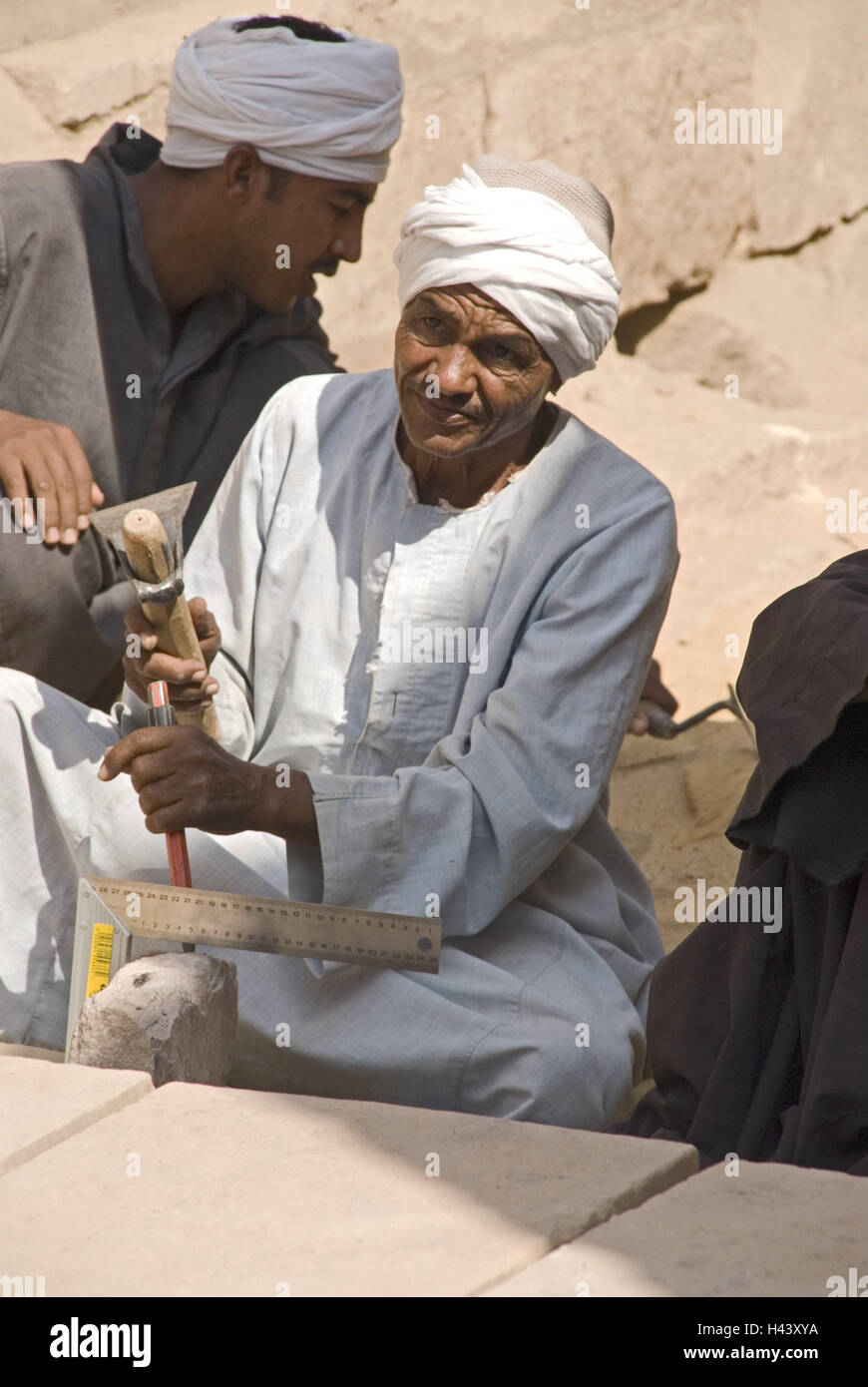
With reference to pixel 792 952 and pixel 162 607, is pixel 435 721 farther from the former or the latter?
pixel 792 952

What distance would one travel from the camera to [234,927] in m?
2.94

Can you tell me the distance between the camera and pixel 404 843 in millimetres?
3037

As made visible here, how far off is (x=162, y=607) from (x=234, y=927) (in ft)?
1.92

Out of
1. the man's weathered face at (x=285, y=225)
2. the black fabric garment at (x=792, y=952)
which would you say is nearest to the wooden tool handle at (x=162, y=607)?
the black fabric garment at (x=792, y=952)

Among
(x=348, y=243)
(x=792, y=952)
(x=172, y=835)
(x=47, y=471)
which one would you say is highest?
(x=348, y=243)

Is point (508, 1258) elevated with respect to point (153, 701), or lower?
lower

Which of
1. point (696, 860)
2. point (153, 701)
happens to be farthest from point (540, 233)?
point (696, 860)

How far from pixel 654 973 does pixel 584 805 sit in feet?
1.09

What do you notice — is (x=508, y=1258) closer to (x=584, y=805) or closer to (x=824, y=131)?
(x=584, y=805)

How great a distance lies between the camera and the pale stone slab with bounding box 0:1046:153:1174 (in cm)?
237

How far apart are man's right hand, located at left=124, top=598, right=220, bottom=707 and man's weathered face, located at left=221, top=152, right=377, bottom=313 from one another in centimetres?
116

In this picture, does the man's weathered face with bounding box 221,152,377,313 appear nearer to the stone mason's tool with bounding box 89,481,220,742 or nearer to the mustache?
A: the mustache

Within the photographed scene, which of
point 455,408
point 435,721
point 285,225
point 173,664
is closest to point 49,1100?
point 173,664

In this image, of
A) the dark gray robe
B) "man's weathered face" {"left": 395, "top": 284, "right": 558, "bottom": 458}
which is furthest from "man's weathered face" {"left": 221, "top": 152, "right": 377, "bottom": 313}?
"man's weathered face" {"left": 395, "top": 284, "right": 558, "bottom": 458}
